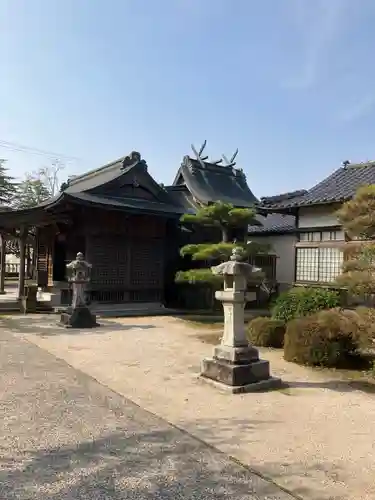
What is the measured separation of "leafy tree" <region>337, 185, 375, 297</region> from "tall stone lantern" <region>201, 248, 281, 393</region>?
1.73 meters

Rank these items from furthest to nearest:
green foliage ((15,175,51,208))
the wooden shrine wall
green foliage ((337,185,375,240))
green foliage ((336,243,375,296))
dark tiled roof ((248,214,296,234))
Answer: green foliage ((15,175,51,208)) → dark tiled roof ((248,214,296,234)) → the wooden shrine wall → green foliage ((337,185,375,240)) → green foliage ((336,243,375,296))

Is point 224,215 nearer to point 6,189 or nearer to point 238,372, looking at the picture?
point 238,372

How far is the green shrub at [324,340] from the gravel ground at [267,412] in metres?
0.37

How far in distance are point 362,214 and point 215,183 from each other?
15901mm

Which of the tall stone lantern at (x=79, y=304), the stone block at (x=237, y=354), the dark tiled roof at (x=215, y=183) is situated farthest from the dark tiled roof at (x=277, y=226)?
the stone block at (x=237, y=354)

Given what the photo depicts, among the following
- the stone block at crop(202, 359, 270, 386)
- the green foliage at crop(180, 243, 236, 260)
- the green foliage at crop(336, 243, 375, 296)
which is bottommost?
the stone block at crop(202, 359, 270, 386)

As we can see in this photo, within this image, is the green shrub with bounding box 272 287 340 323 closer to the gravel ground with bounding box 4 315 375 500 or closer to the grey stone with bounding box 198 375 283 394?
the gravel ground with bounding box 4 315 375 500

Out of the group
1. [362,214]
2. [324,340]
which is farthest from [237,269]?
[324,340]

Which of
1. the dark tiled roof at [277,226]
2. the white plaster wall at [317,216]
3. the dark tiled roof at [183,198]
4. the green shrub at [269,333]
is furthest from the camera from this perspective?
the dark tiled roof at [277,226]

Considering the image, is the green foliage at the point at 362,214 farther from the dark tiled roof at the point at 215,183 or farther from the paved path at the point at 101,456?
the dark tiled roof at the point at 215,183

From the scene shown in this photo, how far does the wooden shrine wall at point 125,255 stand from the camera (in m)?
16.3

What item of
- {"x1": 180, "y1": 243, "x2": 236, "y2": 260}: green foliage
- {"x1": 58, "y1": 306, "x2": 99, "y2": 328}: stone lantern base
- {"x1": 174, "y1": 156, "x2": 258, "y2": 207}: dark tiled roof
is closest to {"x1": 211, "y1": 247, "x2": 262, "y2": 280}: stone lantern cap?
{"x1": 180, "y1": 243, "x2": 236, "y2": 260}: green foliage

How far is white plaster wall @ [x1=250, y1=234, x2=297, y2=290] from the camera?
20.7 m

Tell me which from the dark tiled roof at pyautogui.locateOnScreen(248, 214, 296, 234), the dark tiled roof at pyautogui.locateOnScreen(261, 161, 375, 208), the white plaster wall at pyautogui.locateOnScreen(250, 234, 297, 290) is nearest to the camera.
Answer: the dark tiled roof at pyautogui.locateOnScreen(261, 161, 375, 208)
